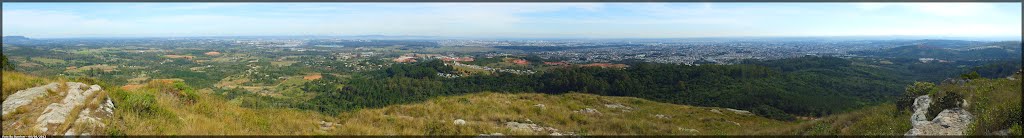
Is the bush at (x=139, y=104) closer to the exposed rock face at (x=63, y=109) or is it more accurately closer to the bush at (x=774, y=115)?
the exposed rock face at (x=63, y=109)

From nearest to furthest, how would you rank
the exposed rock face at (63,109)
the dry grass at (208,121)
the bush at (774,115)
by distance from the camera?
1. the exposed rock face at (63,109)
2. the dry grass at (208,121)
3. the bush at (774,115)

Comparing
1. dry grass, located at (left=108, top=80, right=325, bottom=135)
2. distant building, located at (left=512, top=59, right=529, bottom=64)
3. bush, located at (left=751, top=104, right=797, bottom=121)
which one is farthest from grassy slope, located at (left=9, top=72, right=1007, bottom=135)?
distant building, located at (left=512, top=59, right=529, bottom=64)

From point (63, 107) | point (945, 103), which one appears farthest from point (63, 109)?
point (945, 103)

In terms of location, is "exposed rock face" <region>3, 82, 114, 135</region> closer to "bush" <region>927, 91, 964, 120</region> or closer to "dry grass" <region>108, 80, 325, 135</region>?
"dry grass" <region>108, 80, 325, 135</region>

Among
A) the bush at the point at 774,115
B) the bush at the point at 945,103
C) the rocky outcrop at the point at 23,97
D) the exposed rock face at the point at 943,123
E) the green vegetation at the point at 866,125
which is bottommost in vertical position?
the bush at the point at 774,115

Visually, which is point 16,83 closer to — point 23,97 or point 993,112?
point 23,97

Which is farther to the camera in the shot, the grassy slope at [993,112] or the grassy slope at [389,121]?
the grassy slope at [389,121]

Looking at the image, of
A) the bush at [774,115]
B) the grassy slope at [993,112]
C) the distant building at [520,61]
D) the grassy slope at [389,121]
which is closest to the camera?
the grassy slope at [993,112]

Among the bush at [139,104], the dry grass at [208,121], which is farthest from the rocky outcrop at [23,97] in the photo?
the dry grass at [208,121]
